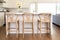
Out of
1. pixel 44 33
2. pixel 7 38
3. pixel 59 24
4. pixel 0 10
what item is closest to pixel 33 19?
pixel 44 33

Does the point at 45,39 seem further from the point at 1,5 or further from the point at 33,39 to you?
the point at 1,5

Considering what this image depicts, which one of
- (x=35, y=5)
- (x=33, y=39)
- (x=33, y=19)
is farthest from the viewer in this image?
(x=35, y=5)

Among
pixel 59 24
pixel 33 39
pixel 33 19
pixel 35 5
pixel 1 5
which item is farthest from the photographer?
pixel 35 5

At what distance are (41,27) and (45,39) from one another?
94 centimetres

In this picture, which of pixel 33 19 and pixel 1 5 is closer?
pixel 33 19

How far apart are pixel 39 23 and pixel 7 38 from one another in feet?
5.54

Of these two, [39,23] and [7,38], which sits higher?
[39,23]

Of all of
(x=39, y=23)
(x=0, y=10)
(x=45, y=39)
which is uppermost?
(x=0, y=10)

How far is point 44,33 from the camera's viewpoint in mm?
6422

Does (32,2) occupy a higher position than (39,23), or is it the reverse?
(32,2)

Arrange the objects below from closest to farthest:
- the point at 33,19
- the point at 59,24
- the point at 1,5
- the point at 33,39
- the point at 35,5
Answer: the point at 33,39
the point at 33,19
the point at 59,24
the point at 1,5
the point at 35,5

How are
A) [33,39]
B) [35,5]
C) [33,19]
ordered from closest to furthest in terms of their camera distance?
[33,39], [33,19], [35,5]

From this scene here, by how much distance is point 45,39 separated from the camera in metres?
5.36

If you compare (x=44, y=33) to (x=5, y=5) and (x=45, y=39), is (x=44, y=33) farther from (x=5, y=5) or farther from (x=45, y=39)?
(x=5, y=5)
